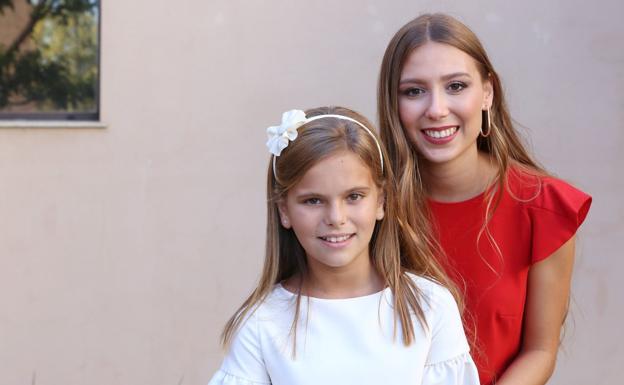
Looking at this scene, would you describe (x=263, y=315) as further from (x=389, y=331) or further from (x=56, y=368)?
(x=56, y=368)

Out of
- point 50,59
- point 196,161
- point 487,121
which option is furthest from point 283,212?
point 50,59

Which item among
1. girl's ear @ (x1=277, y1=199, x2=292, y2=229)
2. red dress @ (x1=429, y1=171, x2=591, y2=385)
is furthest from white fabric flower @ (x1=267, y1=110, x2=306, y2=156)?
red dress @ (x1=429, y1=171, x2=591, y2=385)

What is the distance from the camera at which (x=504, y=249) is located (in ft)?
9.50

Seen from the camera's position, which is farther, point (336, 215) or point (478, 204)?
point (478, 204)

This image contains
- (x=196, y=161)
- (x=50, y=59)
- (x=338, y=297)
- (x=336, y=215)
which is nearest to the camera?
Result: (x=336, y=215)

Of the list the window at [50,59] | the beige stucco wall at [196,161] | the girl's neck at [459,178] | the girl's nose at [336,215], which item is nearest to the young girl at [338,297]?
the girl's nose at [336,215]

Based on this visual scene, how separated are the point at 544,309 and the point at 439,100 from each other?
599mm

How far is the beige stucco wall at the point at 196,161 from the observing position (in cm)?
469

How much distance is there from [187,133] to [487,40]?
4.30 ft

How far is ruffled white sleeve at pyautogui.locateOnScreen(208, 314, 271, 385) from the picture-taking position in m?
2.57

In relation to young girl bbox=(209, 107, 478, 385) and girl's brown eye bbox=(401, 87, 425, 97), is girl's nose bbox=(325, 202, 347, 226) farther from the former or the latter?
girl's brown eye bbox=(401, 87, 425, 97)

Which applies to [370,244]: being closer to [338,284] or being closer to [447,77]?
[338,284]

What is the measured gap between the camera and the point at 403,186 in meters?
2.80

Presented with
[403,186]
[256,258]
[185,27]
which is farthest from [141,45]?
[403,186]
